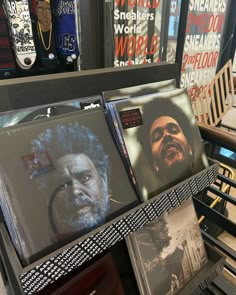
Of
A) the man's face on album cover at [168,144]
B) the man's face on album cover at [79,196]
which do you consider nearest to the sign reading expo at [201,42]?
the man's face on album cover at [168,144]

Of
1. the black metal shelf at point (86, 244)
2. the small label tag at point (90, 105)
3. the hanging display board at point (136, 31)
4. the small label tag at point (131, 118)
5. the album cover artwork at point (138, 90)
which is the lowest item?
the black metal shelf at point (86, 244)

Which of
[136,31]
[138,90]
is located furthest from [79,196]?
[136,31]

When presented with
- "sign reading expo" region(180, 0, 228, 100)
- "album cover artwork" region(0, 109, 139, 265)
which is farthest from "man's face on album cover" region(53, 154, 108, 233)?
"sign reading expo" region(180, 0, 228, 100)

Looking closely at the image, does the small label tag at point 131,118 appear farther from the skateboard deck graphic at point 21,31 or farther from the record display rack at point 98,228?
the skateboard deck graphic at point 21,31

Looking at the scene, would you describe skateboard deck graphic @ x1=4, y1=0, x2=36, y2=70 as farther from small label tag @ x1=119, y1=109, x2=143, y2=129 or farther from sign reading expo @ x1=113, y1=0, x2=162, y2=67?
sign reading expo @ x1=113, y1=0, x2=162, y2=67

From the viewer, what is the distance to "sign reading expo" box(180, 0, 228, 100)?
1.94 metres

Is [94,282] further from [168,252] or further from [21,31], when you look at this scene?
[21,31]

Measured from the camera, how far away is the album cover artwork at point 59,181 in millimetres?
450

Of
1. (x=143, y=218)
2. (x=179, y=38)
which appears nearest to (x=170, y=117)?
(x=143, y=218)

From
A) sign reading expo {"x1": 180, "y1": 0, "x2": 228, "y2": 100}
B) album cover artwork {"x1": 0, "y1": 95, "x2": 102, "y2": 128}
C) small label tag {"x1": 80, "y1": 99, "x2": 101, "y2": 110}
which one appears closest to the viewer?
album cover artwork {"x1": 0, "y1": 95, "x2": 102, "y2": 128}

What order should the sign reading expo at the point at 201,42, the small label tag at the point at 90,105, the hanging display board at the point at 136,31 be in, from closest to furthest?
the small label tag at the point at 90,105 → the hanging display board at the point at 136,31 → the sign reading expo at the point at 201,42

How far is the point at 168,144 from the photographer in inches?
26.7

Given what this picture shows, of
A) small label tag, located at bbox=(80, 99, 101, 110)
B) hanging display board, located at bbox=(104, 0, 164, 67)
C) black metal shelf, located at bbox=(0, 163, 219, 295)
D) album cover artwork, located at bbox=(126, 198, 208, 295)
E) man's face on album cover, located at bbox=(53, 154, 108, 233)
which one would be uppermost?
hanging display board, located at bbox=(104, 0, 164, 67)

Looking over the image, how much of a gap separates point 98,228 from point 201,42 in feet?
6.68
